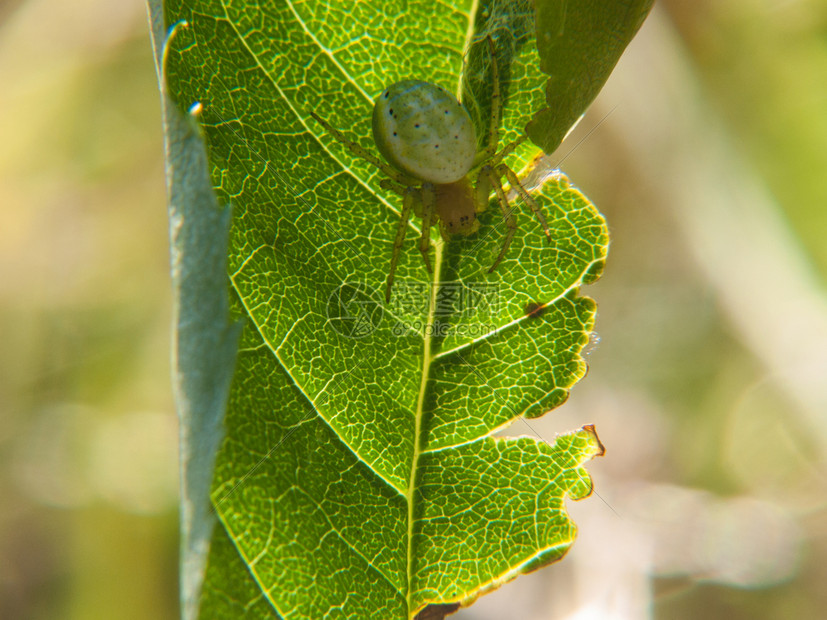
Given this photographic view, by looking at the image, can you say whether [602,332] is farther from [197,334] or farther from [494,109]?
[197,334]

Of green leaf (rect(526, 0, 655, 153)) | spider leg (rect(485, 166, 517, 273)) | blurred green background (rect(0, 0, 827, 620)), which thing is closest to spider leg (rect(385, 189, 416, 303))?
spider leg (rect(485, 166, 517, 273))

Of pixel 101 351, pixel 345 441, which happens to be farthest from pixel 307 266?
pixel 101 351

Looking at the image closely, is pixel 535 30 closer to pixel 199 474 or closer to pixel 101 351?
pixel 199 474

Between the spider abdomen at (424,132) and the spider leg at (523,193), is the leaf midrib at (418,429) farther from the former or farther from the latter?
the spider abdomen at (424,132)

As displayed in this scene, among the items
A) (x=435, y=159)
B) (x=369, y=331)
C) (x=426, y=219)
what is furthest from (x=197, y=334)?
(x=435, y=159)

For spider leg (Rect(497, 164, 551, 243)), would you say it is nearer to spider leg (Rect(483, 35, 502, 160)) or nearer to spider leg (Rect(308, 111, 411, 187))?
spider leg (Rect(483, 35, 502, 160))

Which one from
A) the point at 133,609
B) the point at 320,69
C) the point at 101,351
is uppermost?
the point at 320,69

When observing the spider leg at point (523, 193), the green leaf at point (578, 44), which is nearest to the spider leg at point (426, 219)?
the spider leg at point (523, 193)

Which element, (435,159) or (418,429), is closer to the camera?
(418,429)
